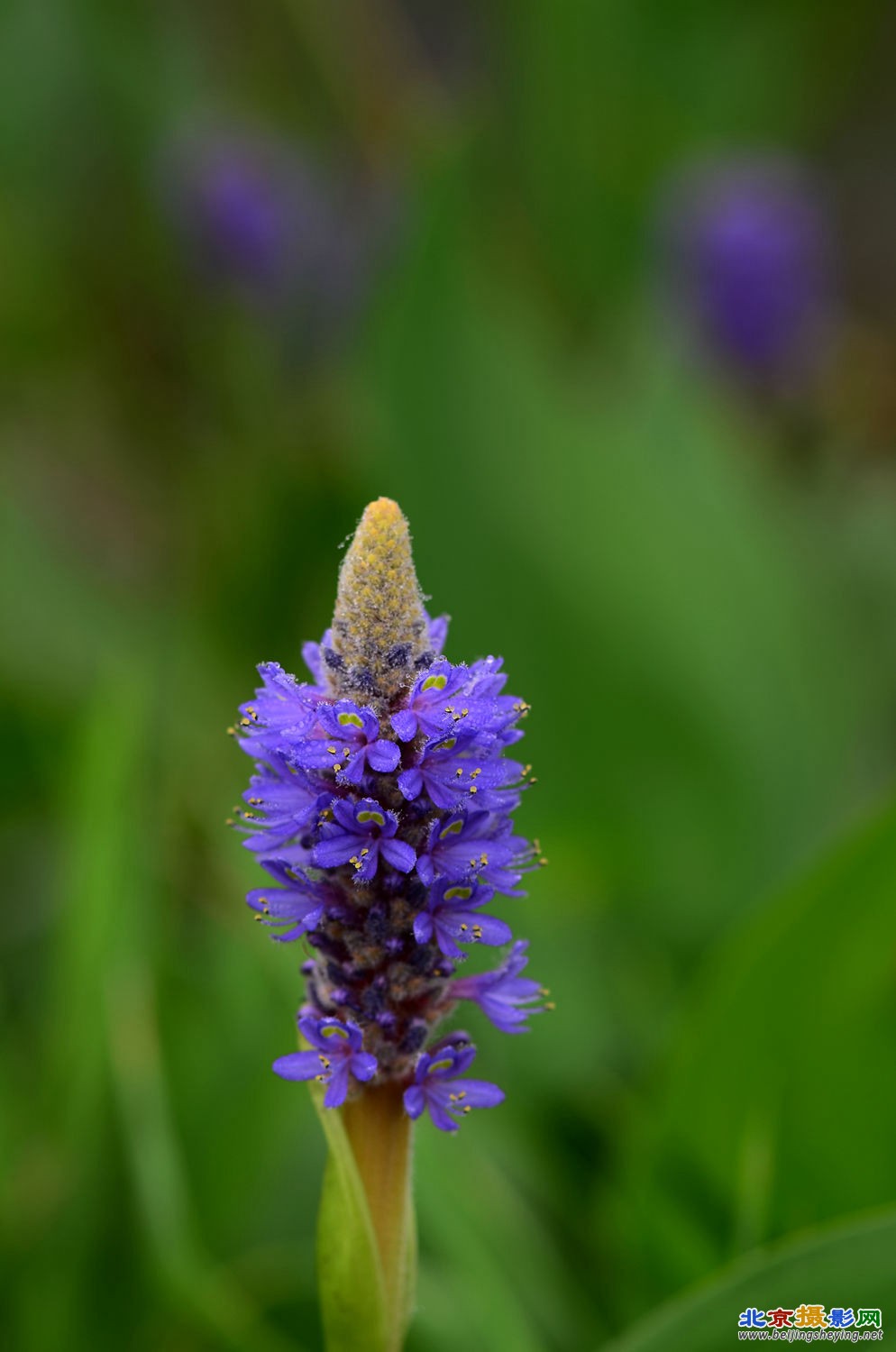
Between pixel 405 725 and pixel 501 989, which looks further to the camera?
pixel 501 989

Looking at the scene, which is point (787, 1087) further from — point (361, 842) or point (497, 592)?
point (497, 592)

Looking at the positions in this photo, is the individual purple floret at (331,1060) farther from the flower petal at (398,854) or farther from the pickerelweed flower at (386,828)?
the flower petal at (398,854)

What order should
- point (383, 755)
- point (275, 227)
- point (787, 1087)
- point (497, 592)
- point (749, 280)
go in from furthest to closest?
point (275, 227) < point (749, 280) < point (497, 592) < point (787, 1087) < point (383, 755)

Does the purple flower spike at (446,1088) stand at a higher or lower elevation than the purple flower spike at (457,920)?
lower

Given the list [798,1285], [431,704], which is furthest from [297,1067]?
[798,1285]

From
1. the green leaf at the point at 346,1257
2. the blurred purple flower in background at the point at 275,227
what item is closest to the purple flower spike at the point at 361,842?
the green leaf at the point at 346,1257

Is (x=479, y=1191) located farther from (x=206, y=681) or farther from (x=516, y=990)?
(x=206, y=681)

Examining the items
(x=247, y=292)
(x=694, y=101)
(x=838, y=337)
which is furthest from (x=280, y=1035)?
(x=694, y=101)

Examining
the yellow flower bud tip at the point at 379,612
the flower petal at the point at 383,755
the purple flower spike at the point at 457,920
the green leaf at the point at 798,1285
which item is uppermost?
the yellow flower bud tip at the point at 379,612
